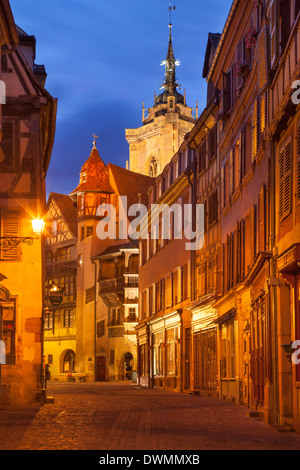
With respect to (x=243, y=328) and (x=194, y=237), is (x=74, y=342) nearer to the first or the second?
(x=194, y=237)

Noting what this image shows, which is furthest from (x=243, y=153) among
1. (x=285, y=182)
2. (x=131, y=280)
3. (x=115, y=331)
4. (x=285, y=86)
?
(x=115, y=331)

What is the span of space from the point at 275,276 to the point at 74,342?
6132cm

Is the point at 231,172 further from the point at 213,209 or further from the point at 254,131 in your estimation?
the point at 213,209

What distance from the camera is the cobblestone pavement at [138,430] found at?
1148 cm

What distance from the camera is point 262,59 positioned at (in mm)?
18359

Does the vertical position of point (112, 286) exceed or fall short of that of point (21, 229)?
it exceeds it

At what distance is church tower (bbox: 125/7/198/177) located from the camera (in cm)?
11850

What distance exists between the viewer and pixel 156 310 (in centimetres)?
4366

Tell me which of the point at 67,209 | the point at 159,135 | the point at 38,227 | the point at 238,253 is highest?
the point at 159,135

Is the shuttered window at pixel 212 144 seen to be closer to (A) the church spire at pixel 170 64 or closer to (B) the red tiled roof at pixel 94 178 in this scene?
(B) the red tiled roof at pixel 94 178

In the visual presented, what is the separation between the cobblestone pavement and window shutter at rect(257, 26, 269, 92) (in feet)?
23.8

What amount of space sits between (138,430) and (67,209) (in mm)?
69510

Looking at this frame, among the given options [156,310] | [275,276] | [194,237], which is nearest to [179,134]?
[156,310]

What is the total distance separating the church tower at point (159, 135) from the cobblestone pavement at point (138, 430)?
321 ft
